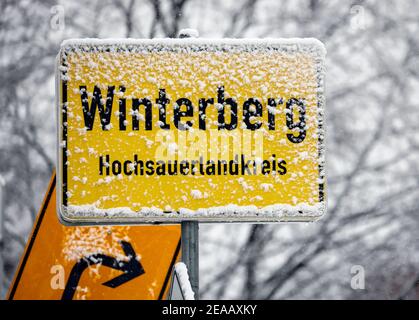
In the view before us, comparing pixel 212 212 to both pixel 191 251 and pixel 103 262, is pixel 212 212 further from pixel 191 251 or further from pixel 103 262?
pixel 103 262

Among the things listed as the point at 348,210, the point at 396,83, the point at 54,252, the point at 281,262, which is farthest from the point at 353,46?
the point at 54,252

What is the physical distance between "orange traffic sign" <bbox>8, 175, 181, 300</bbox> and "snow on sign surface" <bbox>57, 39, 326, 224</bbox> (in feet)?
2.40

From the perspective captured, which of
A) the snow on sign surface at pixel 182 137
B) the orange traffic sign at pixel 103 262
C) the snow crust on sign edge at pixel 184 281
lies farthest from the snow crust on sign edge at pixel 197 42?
the orange traffic sign at pixel 103 262

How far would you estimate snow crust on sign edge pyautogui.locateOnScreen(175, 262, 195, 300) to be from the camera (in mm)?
2287

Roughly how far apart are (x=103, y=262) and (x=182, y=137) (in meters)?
0.95

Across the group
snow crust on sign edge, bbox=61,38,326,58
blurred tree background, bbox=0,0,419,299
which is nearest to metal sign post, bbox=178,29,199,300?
snow crust on sign edge, bbox=61,38,326,58

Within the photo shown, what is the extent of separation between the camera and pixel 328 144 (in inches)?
388

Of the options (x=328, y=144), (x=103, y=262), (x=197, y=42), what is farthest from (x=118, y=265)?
(x=328, y=144)

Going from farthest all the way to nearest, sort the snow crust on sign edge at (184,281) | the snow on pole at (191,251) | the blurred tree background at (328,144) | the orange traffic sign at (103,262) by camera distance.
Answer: the blurred tree background at (328,144) → the orange traffic sign at (103,262) → the snow on pole at (191,251) → the snow crust on sign edge at (184,281)

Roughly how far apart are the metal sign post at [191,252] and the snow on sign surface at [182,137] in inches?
1.9

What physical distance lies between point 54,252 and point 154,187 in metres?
1.00

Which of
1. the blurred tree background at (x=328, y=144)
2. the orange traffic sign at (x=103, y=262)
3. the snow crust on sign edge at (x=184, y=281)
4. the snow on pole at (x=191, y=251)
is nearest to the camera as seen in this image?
the snow crust on sign edge at (x=184, y=281)

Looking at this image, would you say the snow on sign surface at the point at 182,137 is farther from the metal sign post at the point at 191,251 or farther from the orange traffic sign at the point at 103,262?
the orange traffic sign at the point at 103,262

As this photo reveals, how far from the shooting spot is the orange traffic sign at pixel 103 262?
126 inches
